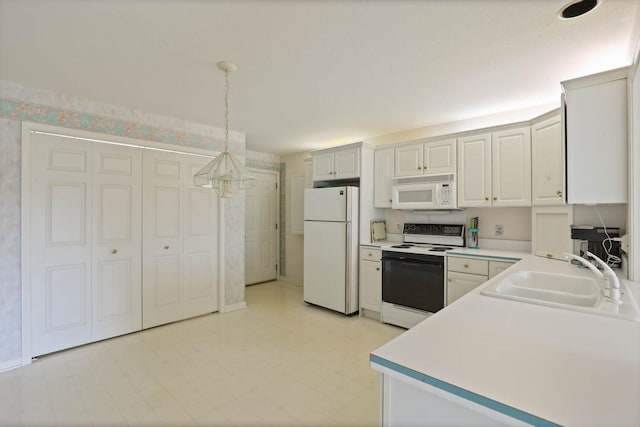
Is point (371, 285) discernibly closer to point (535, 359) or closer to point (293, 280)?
point (293, 280)

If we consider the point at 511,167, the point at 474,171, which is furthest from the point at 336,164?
the point at 511,167

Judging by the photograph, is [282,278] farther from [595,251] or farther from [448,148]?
[595,251]

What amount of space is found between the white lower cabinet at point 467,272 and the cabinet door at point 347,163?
5.19ft

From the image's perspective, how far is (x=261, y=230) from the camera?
575cm

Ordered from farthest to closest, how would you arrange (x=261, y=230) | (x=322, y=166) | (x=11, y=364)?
(x=261, y=230), (x=322, y=166), (x=11, y=364)

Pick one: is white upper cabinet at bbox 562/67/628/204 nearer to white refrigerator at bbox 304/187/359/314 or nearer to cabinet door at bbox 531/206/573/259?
cabinet door at bbox 531/206/573/259

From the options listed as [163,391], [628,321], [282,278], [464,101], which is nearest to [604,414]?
[628,321]

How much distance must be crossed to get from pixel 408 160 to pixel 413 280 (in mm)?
1439

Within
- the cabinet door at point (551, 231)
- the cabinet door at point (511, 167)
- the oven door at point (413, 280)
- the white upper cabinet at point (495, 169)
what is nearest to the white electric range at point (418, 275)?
the oven door at point (413, 280)

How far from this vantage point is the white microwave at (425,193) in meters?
3.46

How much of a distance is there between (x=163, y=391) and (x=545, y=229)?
3.51m

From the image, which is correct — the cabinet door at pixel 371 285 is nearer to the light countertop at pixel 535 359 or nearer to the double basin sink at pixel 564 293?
the double basin sink at pixel 564 293

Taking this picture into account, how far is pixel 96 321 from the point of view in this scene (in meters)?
3.12

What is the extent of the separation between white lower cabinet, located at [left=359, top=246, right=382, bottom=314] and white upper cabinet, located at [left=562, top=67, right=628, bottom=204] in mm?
2109
